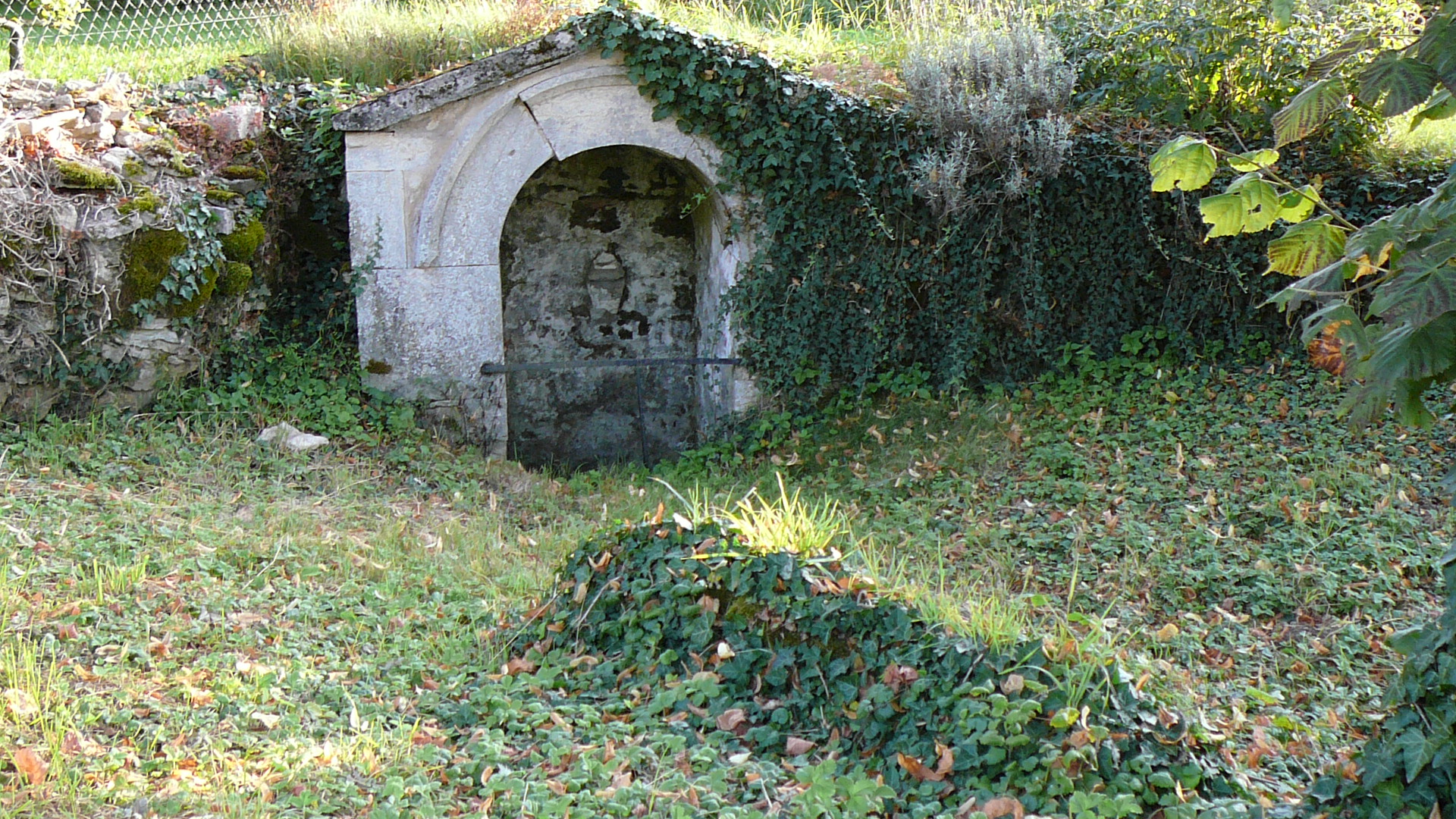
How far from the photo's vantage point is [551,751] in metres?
3.26

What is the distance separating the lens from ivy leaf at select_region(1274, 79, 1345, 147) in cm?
259

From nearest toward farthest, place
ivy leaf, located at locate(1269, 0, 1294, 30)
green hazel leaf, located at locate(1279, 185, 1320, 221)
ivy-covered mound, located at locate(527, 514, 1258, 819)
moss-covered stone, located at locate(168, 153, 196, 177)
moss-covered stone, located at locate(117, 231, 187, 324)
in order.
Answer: ivy leaf, located at locate(1269, 0, 1294, 30)
green hazel leaf, located at locate(1279, 185, 1320, 221)
ivy-covered mound, located at locate(527, 514, 1258, 819)
moss-covered stone, located at locate(117, 231, 187, 324)
moss-covered stone, located at locate(168, 153, 196, 177)

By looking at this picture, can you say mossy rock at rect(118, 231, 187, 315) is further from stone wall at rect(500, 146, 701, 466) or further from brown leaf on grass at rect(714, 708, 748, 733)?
brown leaf on grass at rect(714, 708, 748, 733)

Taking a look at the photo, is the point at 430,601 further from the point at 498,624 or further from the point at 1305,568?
the point at 1305,568

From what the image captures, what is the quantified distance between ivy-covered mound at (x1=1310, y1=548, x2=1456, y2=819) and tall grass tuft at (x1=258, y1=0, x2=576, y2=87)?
6.54 m

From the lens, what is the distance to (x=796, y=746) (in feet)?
11.2

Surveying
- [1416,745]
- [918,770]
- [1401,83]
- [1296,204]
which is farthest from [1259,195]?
[918,770]

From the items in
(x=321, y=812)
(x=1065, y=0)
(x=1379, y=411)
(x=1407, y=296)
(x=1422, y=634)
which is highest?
(x=1065, y=0)

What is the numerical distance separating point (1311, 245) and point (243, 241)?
587 cm

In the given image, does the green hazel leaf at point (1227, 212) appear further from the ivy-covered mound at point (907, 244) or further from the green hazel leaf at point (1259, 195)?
the ivy-covered mound at point (907, 244)

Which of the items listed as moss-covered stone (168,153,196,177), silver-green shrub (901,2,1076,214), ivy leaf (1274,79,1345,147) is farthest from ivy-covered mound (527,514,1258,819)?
moss-covered stone (168,153,196,177)

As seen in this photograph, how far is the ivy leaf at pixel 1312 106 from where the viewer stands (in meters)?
2.59

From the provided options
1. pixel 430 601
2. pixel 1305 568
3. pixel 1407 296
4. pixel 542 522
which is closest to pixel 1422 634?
pixel 1407 296

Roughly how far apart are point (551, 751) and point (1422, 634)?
2.30 meters
